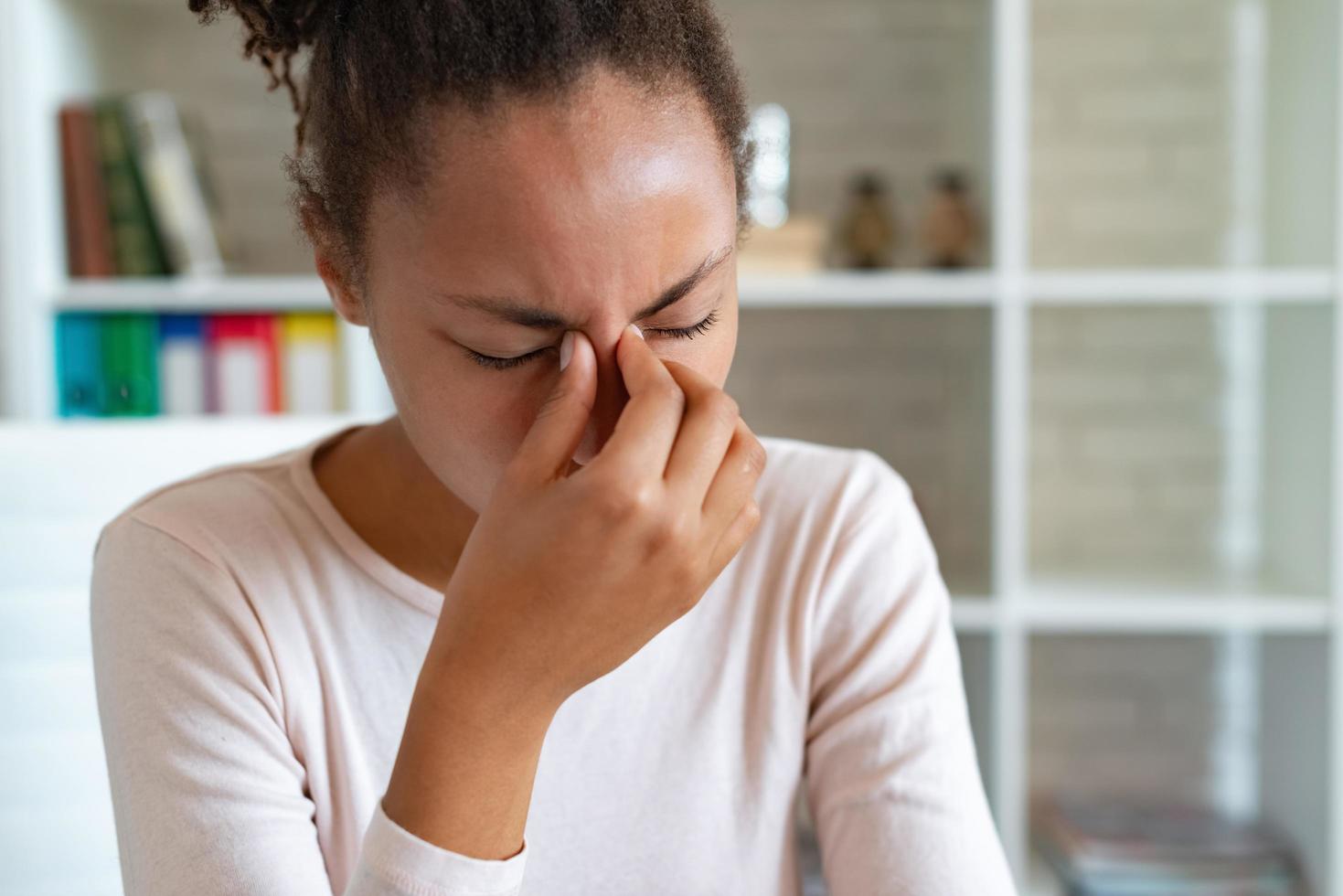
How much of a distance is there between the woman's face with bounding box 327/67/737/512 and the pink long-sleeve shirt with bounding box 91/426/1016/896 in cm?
20

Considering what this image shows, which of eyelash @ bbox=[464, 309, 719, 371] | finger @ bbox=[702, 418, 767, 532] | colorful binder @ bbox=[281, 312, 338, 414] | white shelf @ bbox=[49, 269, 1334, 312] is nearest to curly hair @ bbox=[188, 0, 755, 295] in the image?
eyelash @ bbox=[464, 309, 719, 371]

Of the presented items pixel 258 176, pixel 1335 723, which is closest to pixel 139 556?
pixel 258 176

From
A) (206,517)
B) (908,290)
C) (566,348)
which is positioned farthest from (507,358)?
(908,290)

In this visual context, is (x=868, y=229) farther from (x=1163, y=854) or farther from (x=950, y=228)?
(x=1163, y=854)

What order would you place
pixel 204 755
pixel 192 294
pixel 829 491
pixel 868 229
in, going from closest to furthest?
pixel 204 755 → pixel 829 491 → pixel 192 294 → pixel 868 229

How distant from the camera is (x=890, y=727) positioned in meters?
0.96

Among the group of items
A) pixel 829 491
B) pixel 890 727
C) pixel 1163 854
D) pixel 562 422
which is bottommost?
pixel 1163 854

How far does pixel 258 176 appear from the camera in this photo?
2.39 metres

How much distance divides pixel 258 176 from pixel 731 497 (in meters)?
1.91

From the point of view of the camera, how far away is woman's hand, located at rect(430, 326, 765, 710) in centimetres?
70

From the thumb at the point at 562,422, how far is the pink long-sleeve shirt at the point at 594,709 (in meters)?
0.27

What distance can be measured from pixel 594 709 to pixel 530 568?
32 cm

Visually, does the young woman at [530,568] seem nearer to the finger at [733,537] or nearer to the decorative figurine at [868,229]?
the finger at [733,537]

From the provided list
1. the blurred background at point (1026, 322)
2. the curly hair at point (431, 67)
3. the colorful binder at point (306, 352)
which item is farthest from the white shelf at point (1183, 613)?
the curly hair at point (431, 67)
